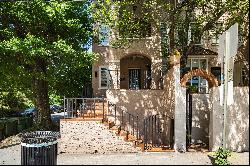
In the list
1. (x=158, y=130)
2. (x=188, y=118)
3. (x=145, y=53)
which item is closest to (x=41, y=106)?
(x=145, y=53)

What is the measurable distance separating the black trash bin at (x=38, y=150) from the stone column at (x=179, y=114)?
22.3 feet

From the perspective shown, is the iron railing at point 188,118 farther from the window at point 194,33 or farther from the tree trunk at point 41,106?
the tree trunk at point 41,106

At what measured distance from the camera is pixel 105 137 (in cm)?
1575

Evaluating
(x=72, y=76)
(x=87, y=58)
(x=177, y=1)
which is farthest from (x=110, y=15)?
(x=72, y=76)

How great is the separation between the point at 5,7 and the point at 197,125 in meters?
11.5

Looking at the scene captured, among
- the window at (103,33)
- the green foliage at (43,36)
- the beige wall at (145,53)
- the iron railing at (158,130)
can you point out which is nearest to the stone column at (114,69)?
the beige wall at (145,53)

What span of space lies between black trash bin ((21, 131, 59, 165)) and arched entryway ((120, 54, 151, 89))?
1599 centimetres

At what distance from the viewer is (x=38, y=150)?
30.8 feet

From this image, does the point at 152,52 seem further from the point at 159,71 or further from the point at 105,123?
the point at 105,123

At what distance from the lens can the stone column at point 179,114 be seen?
50.1 feet

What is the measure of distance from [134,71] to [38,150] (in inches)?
686

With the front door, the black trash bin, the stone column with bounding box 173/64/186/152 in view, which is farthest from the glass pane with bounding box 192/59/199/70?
the black trash bin

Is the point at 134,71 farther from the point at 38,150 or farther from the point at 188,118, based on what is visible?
the point at 38,150

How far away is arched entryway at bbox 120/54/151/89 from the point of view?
25844 mm
